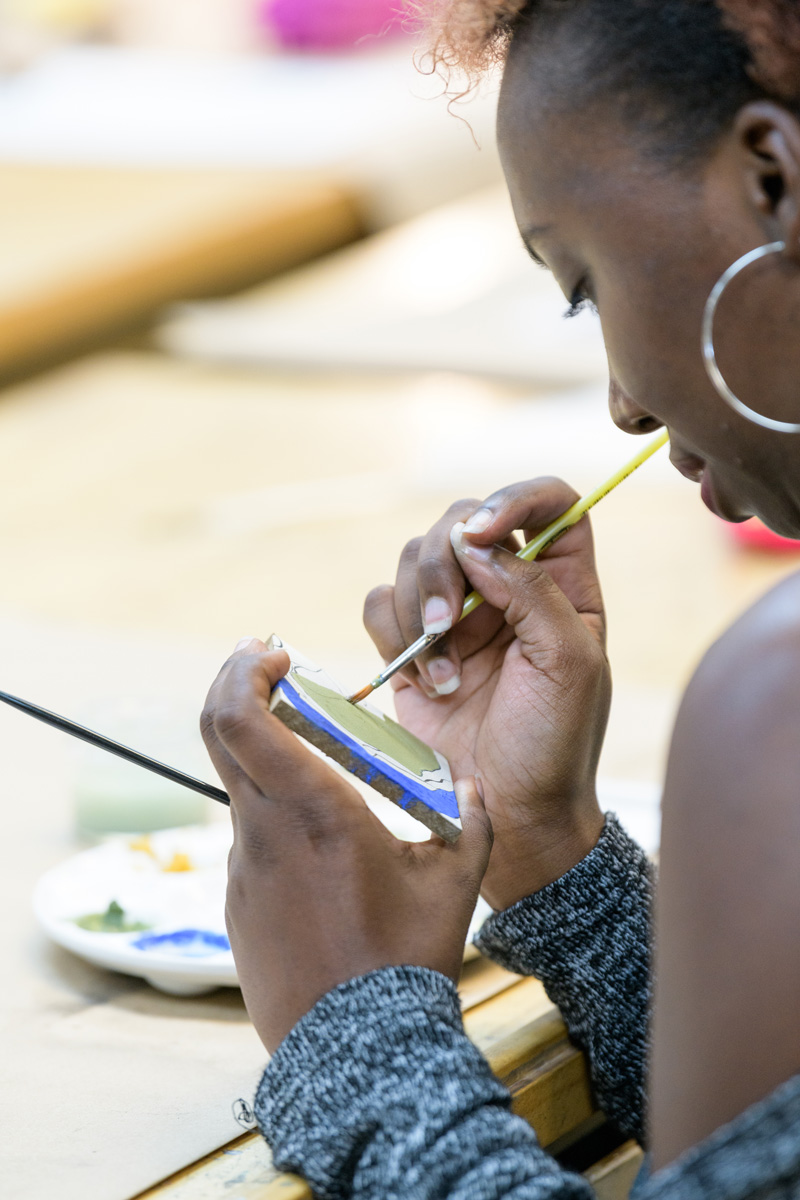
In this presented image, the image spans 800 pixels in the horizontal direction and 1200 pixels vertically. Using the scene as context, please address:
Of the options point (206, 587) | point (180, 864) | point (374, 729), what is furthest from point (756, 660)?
point (206, 587)

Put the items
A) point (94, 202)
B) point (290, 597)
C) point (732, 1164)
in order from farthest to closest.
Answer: point (94, 202) < point (290, 597) < point (732, 1164)

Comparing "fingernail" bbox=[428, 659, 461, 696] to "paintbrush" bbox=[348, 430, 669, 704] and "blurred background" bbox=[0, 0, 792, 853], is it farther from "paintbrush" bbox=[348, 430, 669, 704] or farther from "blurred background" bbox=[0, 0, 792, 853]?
"blurred background" bbox=[0, 0, 792, 853]

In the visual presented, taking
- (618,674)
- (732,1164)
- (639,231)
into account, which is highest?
(639,231)

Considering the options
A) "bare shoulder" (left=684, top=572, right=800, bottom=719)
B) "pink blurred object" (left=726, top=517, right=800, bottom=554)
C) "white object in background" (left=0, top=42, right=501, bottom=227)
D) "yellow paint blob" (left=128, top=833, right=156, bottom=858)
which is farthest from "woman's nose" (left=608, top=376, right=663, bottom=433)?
"white object in background" (left=0, top=42, right=501, bottom=227)

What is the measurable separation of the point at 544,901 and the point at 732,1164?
0.34 m

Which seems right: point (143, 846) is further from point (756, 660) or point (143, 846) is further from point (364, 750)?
point (756, 660)

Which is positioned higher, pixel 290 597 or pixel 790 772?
pixel 790 772

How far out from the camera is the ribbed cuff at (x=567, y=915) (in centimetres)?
89

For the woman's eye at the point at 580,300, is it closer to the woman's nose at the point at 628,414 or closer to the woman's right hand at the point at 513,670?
the woman's nose at the point at 628,414

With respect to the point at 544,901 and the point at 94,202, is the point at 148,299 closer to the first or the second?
A: the point at 94,202

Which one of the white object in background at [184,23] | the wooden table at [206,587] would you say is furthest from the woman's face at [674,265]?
the white object in background at [184,23]

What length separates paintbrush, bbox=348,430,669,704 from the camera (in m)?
0.96

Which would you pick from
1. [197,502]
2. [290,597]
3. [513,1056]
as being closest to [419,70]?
[513,1056]

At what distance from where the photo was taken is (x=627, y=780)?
1192 millimetres
